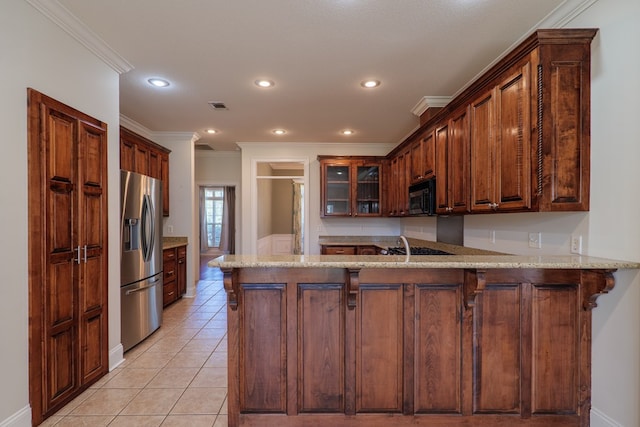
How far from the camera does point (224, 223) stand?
33.5ft

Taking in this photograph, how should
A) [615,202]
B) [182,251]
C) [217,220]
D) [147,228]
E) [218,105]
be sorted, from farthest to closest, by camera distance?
[217,220] → [182,251] → [218,105] → [147,228] → [615,202]

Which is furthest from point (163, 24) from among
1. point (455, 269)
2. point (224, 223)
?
point (224, 223)

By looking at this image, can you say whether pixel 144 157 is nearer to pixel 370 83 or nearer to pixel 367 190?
pixel 370 83

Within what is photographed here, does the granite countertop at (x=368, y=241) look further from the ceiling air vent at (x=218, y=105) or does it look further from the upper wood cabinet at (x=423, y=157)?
the ceiling air vent at (x=218, y=105)

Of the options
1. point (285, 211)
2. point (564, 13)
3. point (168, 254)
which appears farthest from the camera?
point (285, 211)

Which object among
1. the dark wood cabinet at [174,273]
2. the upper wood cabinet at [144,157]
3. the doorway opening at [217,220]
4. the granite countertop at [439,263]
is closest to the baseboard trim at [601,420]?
the granite countertop at [439,263]

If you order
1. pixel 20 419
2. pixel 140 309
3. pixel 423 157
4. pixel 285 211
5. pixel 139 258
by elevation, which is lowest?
pixel 20 419

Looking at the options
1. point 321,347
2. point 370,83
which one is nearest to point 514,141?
point 370,83

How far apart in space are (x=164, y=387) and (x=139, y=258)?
1332 mm

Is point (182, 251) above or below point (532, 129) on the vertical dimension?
below

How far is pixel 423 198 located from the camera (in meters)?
3.64

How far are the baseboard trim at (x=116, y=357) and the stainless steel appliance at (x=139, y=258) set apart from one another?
135 millimetres

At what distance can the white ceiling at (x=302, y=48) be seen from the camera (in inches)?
81.6

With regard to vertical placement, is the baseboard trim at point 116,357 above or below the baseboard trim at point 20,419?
below
